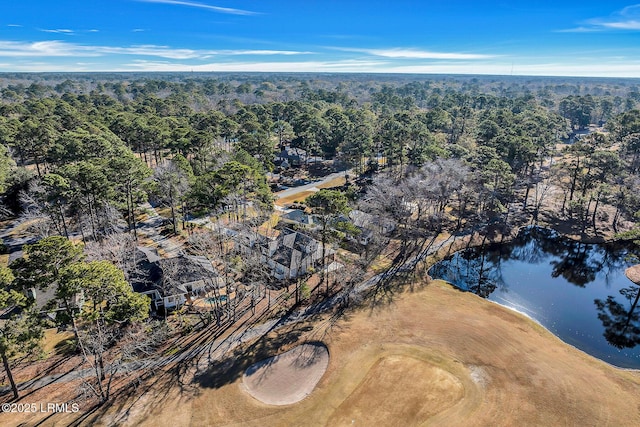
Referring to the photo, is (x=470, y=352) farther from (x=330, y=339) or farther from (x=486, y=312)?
(x=330, y=339)

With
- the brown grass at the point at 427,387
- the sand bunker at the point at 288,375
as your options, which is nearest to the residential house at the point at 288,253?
the brown grass at the point at 427,387

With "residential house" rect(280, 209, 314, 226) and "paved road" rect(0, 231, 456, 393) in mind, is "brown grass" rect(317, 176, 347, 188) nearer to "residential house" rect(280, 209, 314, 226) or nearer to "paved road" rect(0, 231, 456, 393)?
"residential house" rect(280, 209, 314, 226)

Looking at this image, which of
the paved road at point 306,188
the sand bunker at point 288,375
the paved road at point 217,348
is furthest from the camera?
the paved road at point 306,188

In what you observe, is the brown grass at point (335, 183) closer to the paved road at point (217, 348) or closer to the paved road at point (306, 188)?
the paved road at point (306, 188)

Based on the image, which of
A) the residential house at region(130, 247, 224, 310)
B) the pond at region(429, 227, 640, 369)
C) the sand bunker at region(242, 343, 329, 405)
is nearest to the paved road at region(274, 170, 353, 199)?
the residential house at region(130, 247, 224, 310)

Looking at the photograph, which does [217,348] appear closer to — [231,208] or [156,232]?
[156,232]
